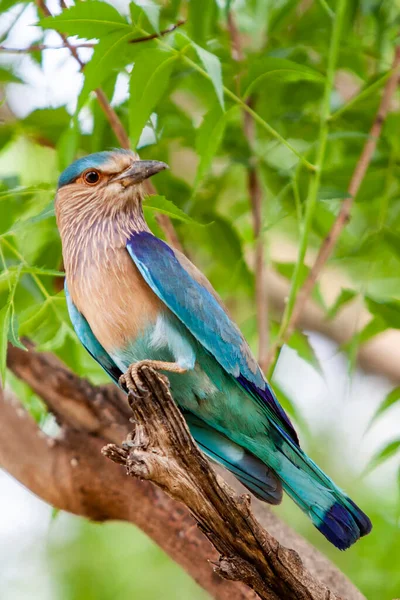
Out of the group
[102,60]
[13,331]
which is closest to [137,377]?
[13,331]

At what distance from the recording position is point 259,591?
8.71 ft

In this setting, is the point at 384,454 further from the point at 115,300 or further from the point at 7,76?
the point at 7,76

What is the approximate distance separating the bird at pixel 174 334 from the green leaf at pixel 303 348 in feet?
2.35

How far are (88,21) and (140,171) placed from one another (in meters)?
0.55

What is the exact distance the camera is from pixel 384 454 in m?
3.56

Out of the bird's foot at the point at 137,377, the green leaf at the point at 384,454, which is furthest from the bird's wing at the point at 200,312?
the green leaf at the point at 384,454

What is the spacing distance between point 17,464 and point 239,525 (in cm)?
187

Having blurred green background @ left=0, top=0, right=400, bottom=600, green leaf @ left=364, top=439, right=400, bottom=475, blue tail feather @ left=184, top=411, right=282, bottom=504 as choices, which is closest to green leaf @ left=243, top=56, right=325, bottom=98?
blurred green background @ left=0, top=0, right=400, bottom=600

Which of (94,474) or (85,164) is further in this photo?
(94,474)

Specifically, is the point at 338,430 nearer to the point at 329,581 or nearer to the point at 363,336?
the point at 363,336

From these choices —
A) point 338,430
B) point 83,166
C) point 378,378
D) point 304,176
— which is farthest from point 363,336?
point 338,430

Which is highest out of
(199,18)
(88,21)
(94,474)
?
(88,21)

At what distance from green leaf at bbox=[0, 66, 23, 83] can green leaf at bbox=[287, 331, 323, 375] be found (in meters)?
1.61

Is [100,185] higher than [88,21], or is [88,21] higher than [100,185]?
[88,21]
